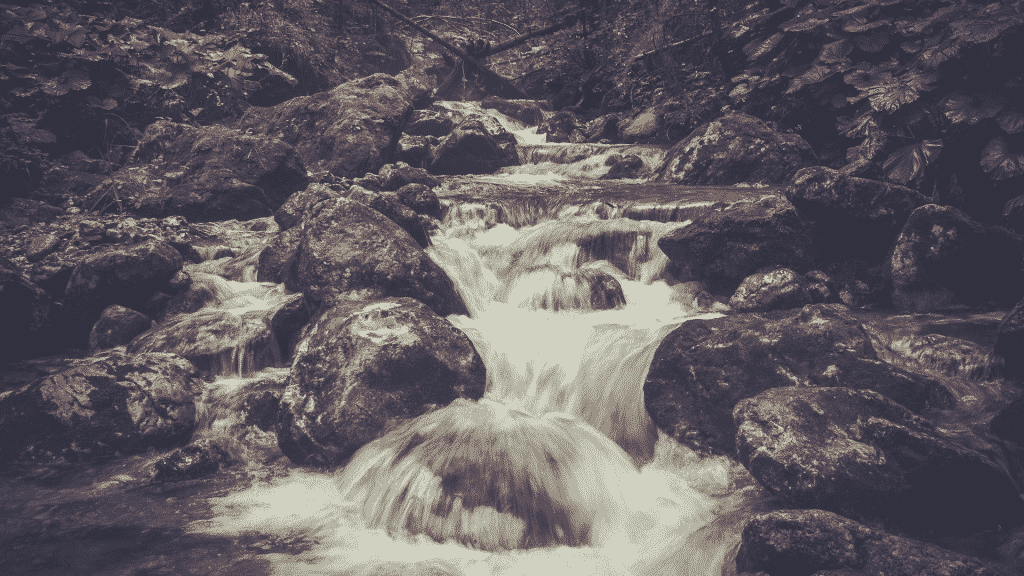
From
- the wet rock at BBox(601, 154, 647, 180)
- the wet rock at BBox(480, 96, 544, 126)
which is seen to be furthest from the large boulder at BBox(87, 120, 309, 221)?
the wet rock at BBox(480, 96, 544, 126)

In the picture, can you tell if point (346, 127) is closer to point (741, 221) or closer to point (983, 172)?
point (741, 221)

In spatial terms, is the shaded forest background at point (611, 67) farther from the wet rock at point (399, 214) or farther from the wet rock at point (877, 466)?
the wet rock at point (399, 214)

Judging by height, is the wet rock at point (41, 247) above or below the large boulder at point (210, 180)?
below

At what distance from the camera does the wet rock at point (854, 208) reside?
5.79 metres

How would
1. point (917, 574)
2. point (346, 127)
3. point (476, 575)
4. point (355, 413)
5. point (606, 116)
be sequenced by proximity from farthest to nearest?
1. point (606, 116)
2. point (346, 127)
3. point (355, 413)
4. point (476, 575)
5. point (917, 574)

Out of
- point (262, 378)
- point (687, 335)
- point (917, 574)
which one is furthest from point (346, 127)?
point (917, 574)

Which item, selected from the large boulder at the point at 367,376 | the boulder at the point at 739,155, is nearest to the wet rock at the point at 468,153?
the boulder at the point at 739,155

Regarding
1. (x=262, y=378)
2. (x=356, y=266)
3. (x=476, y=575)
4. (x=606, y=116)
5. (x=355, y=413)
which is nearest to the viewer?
(x=476, y=575)

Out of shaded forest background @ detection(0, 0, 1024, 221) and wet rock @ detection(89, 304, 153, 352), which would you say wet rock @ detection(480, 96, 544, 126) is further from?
wet rock @ detection(89, 304, 153, 352)

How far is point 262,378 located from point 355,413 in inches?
63.2

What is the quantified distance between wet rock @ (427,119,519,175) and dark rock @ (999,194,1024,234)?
28.5 feet

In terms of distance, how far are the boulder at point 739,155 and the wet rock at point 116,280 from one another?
25.3ft

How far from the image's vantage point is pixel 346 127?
11656 mm

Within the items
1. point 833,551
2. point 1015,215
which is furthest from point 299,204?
point 1015,215
